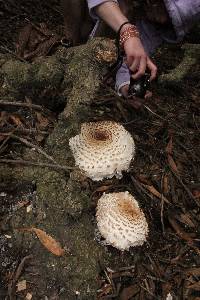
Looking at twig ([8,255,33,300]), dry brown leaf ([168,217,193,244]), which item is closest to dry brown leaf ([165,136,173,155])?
dry brown leaf ([168,217,193,244])

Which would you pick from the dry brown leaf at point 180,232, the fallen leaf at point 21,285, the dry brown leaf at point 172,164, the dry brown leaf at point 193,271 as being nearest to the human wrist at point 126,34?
the dry brown leaf at point 172,164

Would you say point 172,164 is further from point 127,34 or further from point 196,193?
point 127,34

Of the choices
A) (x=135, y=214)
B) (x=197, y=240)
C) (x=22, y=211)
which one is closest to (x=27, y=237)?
(x=22, y=211)

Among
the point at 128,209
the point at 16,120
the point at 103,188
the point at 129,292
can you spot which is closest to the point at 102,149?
the point at 103,188

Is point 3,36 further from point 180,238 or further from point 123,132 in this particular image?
point 180,238

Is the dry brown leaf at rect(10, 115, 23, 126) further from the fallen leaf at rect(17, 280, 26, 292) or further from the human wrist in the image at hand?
the fallen leaf at rect(17, 280, 26, 292)
